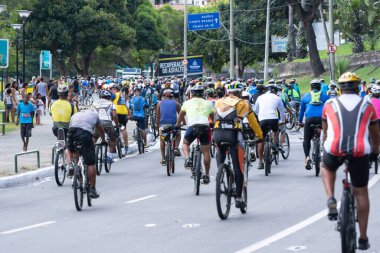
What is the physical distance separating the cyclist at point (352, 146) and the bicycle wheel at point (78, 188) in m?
5.86

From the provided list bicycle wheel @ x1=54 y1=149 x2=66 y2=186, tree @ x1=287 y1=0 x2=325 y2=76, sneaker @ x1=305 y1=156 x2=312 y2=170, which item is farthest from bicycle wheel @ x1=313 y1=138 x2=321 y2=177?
tree @ x1=287 y1=0 x2=325 y2=76

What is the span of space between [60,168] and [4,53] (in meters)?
10.8

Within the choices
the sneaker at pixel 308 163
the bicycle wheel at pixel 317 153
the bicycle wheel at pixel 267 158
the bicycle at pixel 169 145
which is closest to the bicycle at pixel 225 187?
the bicycle wheel at pixel 317 153

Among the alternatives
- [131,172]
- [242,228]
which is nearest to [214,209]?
[242,228]

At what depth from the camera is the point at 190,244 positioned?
11.7 m

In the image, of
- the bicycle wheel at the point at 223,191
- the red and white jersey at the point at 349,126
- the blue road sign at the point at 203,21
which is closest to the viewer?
the red and white jersey at the point at 349,126

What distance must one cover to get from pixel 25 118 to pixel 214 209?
44.8 ft

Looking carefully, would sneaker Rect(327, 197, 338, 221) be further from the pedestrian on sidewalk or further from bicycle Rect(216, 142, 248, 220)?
the pedestrian on sidewalk

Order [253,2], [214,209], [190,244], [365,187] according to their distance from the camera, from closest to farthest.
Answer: [365,187] < [190,244] < [214,209] < [253,2]

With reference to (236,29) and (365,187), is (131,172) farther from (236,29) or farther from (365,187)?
(236,29)

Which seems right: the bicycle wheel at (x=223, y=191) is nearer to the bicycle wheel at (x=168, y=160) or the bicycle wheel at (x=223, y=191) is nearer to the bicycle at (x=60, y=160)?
→ the bicycle at (x=60, y=160)

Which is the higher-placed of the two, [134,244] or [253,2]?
[253,2]

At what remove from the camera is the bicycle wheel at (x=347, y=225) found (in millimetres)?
9375

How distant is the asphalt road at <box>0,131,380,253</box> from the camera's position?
11703mm
